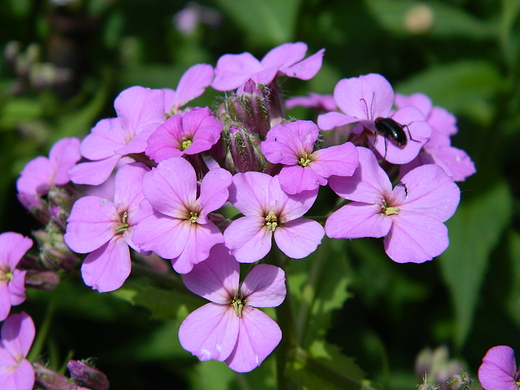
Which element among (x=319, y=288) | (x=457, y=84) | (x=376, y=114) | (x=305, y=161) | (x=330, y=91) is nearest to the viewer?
(x=305, y=161)

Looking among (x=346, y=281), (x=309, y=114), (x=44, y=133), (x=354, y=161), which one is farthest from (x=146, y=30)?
(x=354, y=161)

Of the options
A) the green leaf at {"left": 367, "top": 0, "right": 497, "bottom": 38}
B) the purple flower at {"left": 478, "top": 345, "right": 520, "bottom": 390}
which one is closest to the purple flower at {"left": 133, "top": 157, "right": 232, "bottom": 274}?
the purple flower at {"left": 478, "top": 345, "right": 520, "bottom": 390}

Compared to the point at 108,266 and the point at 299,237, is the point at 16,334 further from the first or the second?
the point at 299,237

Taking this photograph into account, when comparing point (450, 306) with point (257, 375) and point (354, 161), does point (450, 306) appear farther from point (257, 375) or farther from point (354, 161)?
point (354, 161)

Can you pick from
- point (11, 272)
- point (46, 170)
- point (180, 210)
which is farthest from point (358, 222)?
point (46, 170)

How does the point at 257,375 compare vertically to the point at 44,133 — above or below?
below

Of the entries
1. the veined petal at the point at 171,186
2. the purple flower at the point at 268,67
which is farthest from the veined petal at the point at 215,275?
the purple flower at the point at 268,67

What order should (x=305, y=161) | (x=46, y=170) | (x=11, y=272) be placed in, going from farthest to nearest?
(x=46, y=170) < (x=11, y=272) < (x=305, y=161)

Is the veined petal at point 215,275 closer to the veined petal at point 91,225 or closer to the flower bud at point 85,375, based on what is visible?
the veined petal at point 91,225
